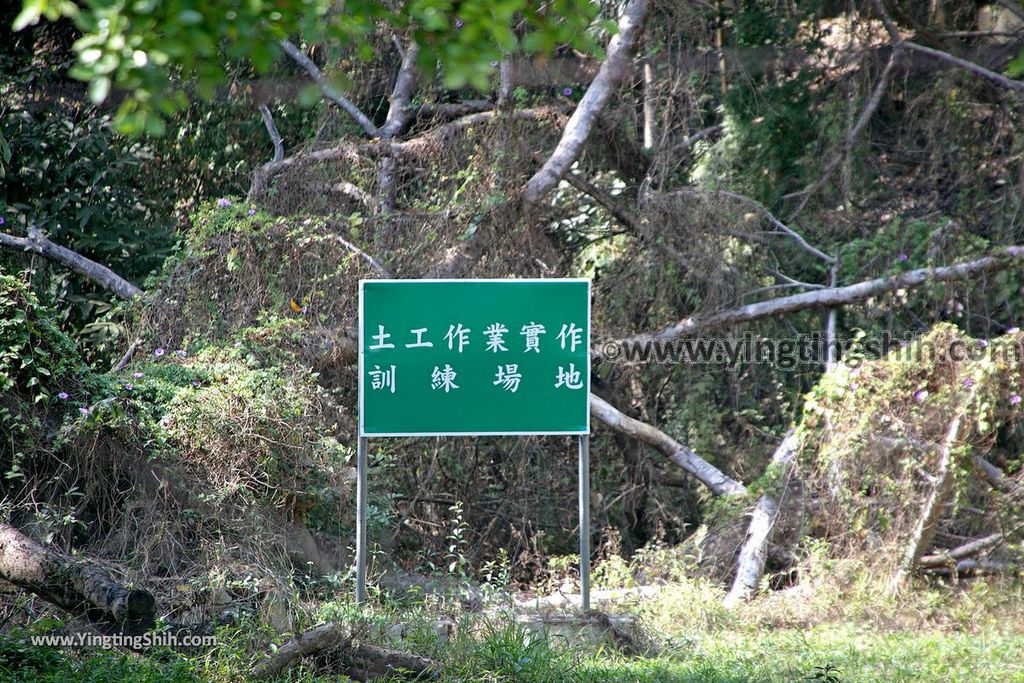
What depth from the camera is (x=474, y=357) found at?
670 cm

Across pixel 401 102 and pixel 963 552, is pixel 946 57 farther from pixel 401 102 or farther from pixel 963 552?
pixel 401 102

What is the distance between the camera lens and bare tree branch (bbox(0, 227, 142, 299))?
9570mm

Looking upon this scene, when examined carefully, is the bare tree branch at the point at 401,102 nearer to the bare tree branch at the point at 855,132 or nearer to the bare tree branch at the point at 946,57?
the bare tree branch at the point at 855,132

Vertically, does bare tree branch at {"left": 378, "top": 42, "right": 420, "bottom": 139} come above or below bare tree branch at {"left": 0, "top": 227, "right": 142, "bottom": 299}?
above

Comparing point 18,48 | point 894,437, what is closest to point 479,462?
point 894,437

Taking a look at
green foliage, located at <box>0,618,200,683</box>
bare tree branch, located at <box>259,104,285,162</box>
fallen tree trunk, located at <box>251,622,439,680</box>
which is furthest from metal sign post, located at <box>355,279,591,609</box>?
bare tree branch, located at <box>259,104,285,162</box>

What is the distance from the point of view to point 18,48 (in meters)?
10.7

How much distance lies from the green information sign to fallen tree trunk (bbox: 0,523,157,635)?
67.0 inches

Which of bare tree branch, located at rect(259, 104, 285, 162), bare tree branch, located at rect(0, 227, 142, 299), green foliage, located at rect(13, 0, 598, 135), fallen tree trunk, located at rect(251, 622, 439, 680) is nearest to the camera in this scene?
green foliage, located at rect(13, 0, 598, 135)

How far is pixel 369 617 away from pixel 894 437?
403 centimetres

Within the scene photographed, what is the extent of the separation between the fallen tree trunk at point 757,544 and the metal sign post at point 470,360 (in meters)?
2.01

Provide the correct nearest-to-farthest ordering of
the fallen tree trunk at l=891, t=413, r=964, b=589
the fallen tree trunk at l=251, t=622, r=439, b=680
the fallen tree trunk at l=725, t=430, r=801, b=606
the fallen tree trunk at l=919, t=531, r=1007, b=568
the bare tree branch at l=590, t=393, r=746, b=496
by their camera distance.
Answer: the fallen tree trunk at l=251, t=622, r=439, b=680
the fallen tree trunk at l=891, t=413, r=964, b=589
the fallen tree trunk at l=919, t=531, r=1007, b=568
the fallen tree trunk at l=725, t=430, r=801, b=606
the bare tree branch at l=590, t=393, r=746, b=496

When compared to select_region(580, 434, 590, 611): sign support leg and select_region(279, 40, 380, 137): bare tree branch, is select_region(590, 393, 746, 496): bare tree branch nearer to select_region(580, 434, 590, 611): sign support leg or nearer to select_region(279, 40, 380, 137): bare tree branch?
select_region(580, 434, 590, 611): sign support leg

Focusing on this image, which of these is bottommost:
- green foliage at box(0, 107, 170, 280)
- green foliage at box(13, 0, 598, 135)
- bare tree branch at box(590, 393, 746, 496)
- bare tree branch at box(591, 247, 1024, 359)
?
bare tree branch at box(590, 393, 746, 496)
